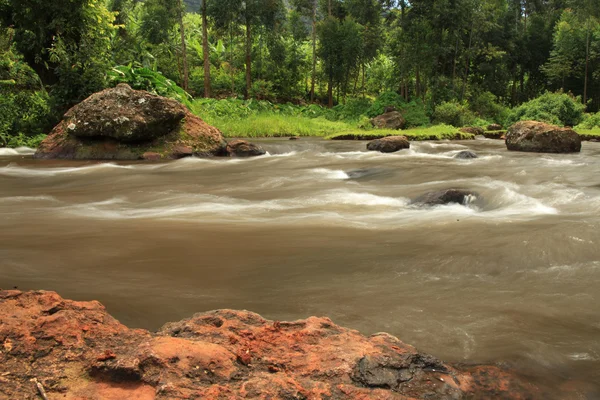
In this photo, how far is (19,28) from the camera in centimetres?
1344

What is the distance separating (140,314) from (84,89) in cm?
1306

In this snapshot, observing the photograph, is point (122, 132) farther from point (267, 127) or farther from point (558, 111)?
point (558, 111)

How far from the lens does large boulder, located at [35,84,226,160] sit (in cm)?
1109

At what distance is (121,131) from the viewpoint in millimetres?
11164

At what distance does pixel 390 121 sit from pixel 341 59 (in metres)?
10.5

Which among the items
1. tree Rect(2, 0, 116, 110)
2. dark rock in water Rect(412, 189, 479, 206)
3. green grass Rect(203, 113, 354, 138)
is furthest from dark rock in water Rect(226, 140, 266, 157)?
dark rock in water Rect(412, 189, 479, 206)

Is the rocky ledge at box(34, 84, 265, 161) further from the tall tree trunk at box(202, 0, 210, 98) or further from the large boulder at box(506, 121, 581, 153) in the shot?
the tall tree trunk at box(202, 0, 210, 98)

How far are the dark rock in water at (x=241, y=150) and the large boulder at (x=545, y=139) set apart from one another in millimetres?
7567

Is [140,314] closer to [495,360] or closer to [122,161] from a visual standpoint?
[495,360]

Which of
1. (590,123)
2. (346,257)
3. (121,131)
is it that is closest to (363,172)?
(346,257)

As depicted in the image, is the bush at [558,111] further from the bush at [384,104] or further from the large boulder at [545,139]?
the large boulder at [545,139]

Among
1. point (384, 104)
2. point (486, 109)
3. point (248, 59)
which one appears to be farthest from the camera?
point (486, 109)

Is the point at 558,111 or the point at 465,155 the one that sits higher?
the point at 558,111

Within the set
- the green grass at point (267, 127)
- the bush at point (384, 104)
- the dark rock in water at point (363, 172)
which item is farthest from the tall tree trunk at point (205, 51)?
the dark rock in water at point (363, 172)
